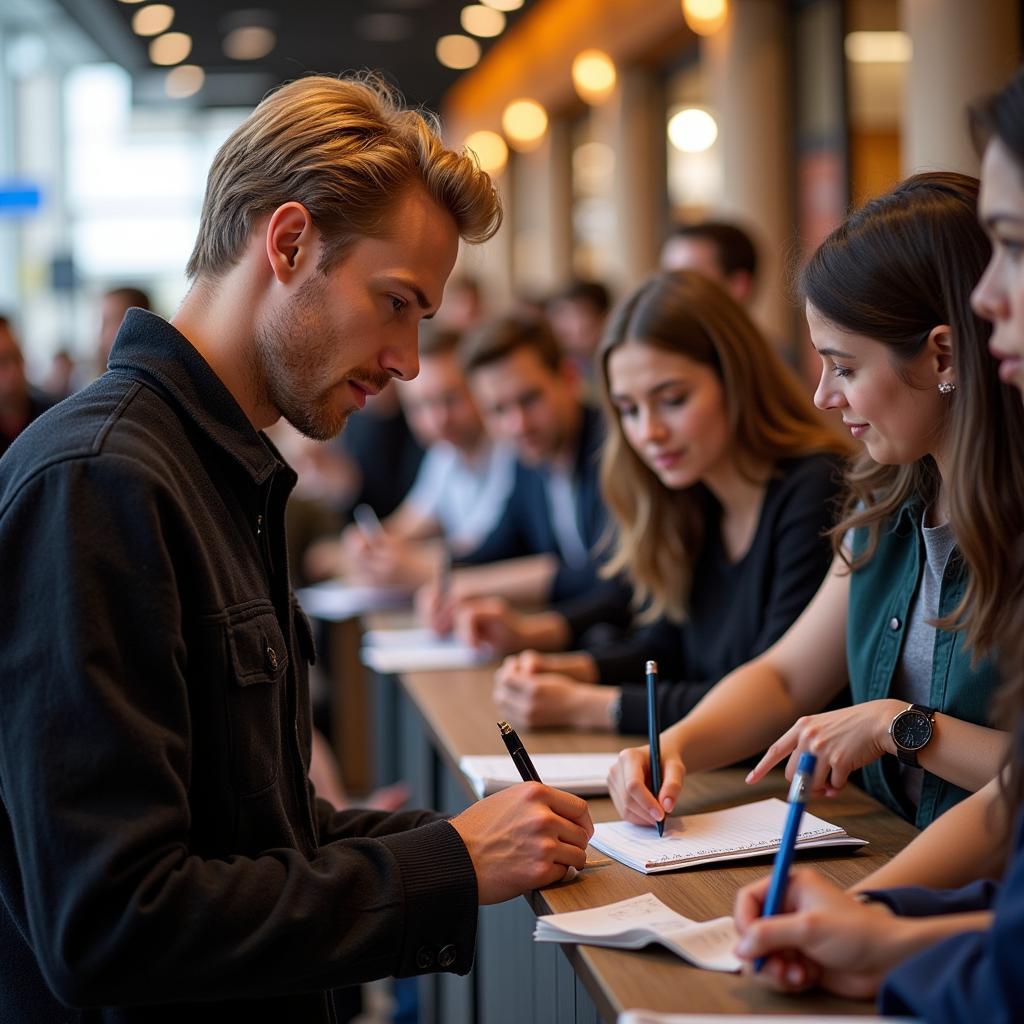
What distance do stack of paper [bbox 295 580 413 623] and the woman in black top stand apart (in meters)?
1.61

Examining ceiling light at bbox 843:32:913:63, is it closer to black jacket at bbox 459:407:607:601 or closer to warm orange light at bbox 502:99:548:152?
black jacket at bbox 459:407:607:601

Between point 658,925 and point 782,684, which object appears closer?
point 658,925

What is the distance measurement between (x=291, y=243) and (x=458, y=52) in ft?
39.2

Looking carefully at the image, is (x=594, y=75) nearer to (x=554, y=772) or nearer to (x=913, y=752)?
(x=554, y=772)

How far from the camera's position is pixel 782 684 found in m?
2.14

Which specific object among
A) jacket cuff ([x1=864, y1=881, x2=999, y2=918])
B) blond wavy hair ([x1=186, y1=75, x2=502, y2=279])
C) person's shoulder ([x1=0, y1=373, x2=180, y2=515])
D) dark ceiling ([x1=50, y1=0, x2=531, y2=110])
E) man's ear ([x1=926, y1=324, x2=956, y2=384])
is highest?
dark ceiling ([x1=50, y1=0, x2=531, y2=110])

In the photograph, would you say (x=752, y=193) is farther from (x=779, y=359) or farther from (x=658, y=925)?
(x=658, y=925)

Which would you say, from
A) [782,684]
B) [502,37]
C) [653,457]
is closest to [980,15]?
[653,457]

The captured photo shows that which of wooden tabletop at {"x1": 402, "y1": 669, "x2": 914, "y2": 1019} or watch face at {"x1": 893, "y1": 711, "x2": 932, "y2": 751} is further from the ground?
watch face at {"x1": 893, "y1": 711, "x2": 932, "y2": 751}

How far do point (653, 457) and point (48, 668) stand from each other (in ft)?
5.17

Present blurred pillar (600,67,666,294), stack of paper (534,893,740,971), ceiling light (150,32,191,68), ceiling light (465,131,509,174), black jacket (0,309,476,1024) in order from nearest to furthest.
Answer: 1. black jacket (0,309,476,1024)
2. stack of paper (534,893,740,971)
3. blurred pillar (600,67,666,294)
4. ceiling light (150,32,191,68)
5. ceiling light (465,131,509,174)

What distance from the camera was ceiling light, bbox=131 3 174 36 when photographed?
33.8 ft

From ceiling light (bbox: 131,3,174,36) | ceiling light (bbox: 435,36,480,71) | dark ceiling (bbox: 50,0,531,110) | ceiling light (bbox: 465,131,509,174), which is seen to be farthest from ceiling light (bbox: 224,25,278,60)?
ceiling light (bbox: 465,131,509,174)

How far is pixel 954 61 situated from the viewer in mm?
4836
